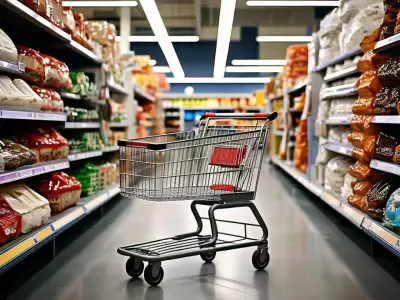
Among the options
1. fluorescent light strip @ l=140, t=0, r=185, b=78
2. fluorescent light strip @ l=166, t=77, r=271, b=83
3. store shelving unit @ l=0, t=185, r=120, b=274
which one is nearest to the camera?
store shelving unit @ l=0, t=185, r=120, b=274

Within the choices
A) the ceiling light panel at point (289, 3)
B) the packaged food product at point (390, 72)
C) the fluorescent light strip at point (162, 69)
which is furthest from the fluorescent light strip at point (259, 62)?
the packaged food product at point (390, 72)

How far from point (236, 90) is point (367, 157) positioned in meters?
19.3

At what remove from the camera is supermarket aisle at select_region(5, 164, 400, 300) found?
2543mm

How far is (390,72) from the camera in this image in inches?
120

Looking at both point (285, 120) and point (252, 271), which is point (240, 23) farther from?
point (252, 271)

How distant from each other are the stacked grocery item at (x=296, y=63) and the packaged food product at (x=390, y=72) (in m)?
4.51

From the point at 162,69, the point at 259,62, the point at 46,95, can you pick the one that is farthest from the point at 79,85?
the point at 162,69

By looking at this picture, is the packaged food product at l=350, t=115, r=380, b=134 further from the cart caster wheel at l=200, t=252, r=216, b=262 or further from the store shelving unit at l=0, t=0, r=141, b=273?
the store shelving unit at l=0, t=0, r=141, b=273

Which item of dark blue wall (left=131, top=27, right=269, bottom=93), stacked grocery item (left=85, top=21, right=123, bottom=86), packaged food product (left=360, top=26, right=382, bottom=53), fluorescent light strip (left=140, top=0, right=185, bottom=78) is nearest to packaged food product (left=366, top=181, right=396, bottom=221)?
packaged food product (left=360, top=26, right=382, bottom=53)

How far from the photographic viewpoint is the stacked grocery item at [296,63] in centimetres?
776

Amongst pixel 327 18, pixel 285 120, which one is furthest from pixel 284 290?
pixel 285 120

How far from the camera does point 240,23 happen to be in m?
13.5

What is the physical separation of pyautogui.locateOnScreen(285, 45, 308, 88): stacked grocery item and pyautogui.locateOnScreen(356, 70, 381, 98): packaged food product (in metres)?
4.06

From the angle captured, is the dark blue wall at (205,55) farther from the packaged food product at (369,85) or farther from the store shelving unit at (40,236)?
the packaged food product at (369,85)
